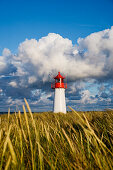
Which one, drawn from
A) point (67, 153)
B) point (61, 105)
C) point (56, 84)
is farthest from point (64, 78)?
point (67, 153)

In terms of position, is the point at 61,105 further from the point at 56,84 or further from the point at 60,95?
the point at 56,84

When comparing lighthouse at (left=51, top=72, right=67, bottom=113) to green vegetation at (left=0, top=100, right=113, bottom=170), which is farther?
lighthouse at (left=51, top=72, right=67, bottom=113)

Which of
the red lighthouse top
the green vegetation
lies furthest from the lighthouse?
the green vegetation

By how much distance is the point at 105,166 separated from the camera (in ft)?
4.77

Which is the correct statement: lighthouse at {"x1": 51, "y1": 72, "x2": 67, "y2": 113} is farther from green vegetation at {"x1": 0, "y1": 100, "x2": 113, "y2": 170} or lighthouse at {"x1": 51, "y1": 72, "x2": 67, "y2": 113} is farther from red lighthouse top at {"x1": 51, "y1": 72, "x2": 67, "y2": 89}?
green vegetation at {"x1": 0, "y1": 100, "x2": 113, "y2": 170}

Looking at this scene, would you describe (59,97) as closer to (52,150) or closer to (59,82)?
(59,82)

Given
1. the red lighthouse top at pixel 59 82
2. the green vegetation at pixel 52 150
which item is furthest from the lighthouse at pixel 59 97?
the green vegetation at pixel 52 150

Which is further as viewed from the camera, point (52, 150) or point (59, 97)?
point (59, 97)

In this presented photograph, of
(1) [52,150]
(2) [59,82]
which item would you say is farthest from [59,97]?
(1) [52,150]

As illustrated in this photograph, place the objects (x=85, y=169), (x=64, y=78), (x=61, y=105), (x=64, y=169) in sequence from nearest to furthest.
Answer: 1. (x=85, y=169)
2. (x=64, y=169)
3. (x=61, y=105)
4. (x=64, y=78)

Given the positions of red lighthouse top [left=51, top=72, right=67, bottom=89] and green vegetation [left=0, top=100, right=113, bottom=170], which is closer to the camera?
green vegetation [left=0, top=100, right=113, bottom=170]

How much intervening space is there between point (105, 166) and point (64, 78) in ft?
64.6

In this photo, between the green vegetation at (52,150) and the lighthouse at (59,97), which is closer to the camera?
the green vegetation at (52,150)

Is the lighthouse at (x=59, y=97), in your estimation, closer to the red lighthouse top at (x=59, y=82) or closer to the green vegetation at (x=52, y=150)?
the red lighthouse top at (x=59, y=82)
